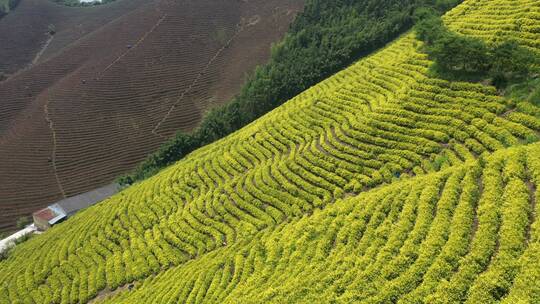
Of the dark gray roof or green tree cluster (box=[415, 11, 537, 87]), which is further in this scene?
the dark gray roof

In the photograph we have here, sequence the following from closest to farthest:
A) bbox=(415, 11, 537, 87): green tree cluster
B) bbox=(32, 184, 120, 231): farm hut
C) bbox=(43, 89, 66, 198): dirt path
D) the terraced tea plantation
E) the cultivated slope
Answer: the terraced tea plantation, bbox=(415, 11, 537, 87): green tree cluster, bbox=(32, 184, 120, 231): farm hut, bbox=(43, 89, 66, 198): dirt path, the cultivated slope

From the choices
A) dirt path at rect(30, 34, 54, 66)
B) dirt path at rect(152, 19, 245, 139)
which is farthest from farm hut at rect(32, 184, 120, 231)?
dirt path at rect(30, 34, 54, 66)

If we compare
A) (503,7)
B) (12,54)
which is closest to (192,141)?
(503,7)

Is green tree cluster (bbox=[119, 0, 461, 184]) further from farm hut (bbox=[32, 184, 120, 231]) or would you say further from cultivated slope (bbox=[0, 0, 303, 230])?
cultivated slope (bbox=[0, 0, 303, 230])

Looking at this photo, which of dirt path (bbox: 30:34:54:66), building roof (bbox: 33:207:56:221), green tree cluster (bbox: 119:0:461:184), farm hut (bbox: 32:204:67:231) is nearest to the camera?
farm hut (bbox: 32:204:67:231)

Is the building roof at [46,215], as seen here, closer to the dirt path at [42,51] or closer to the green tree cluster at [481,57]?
the green tree cluster at [481,57]

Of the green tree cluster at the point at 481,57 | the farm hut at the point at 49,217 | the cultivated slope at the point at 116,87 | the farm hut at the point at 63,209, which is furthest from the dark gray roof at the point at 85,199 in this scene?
the green tree cluster at the point at 481,57

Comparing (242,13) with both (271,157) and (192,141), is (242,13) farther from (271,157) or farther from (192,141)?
(271,157)
